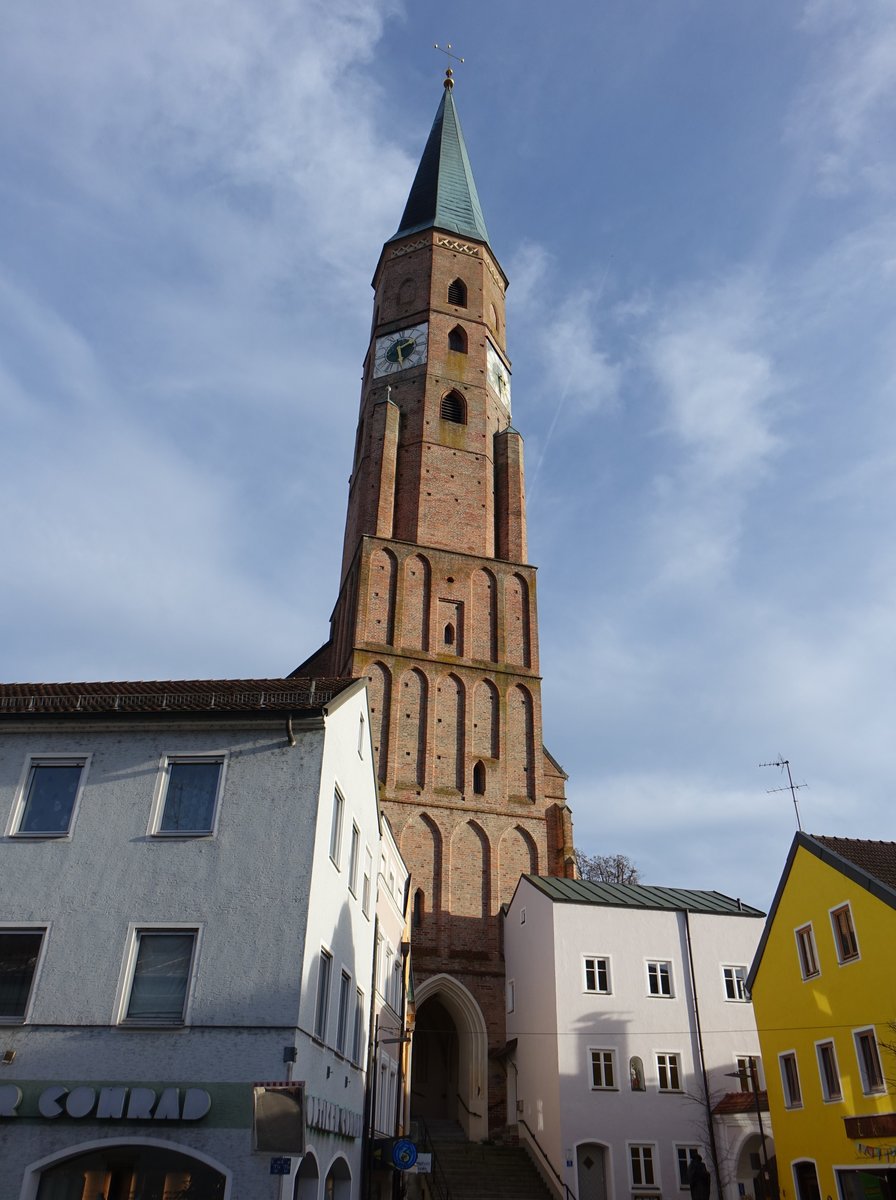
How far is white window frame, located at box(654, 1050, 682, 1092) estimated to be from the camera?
88.4 ft

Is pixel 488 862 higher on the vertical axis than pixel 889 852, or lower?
higher

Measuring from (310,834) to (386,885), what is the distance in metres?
9.90

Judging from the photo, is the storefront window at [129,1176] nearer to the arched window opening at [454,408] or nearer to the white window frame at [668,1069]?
the white window frame at [668,1069]

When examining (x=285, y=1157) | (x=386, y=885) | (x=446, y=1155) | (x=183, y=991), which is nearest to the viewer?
(x=285, y=1157)

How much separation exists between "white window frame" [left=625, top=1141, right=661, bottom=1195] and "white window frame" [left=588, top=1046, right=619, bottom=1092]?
138cm

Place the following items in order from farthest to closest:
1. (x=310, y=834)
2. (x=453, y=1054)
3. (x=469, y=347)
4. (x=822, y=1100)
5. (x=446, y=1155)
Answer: (x=469, y=347) < (x=453, y=1054) < (x=446, y=1155) < (x=822, y=1100) < (x=310, y=834)

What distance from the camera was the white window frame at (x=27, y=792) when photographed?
15062mm

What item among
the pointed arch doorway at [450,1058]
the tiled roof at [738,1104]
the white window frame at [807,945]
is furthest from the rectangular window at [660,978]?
the pointed arch doorway at [450,1058]

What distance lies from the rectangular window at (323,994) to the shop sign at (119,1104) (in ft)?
8.23

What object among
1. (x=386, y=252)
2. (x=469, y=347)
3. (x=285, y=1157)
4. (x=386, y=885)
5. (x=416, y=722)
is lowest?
(x=285, y=1157)

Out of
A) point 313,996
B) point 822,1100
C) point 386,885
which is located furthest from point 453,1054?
point 313,996

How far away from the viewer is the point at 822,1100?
2120 centimetres

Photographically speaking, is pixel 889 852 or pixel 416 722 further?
pixel 416 722

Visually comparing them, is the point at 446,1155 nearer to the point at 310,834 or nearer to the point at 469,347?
the point at 310,834
